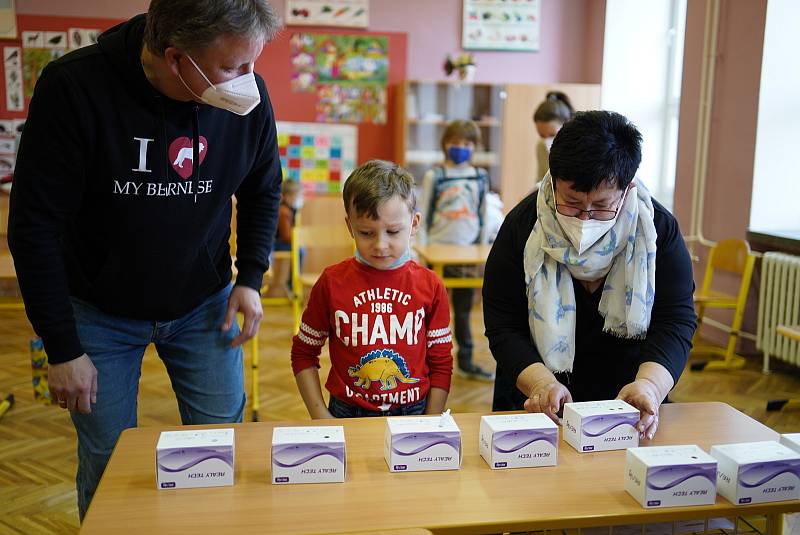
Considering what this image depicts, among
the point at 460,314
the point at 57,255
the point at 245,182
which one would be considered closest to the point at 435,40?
the point at 460,314

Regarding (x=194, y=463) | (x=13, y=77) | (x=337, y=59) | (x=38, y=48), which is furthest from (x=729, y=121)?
(x=13, y=77)

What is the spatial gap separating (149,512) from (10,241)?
1.90ft

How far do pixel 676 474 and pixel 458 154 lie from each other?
299 centimetres

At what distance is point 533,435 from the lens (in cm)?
126

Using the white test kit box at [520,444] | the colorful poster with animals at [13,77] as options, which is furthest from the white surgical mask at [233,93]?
the colorful poster with animals at [13,77]

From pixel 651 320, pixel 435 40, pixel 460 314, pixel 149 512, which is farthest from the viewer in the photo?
pixel 435 40

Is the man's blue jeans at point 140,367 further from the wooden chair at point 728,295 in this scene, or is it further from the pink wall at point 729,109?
the pink wall at point 729,109

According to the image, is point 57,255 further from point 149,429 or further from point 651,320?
point 651,320

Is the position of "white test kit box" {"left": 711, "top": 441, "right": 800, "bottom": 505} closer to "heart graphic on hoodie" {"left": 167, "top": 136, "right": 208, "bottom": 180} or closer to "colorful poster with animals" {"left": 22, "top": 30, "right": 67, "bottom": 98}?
"heart graphic on hoodie" {"left": 167, "top": 136, "right": 208, "bottom": 180}

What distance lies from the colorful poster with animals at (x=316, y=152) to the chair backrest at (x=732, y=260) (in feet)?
9.64

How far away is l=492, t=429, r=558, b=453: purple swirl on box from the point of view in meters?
1.25

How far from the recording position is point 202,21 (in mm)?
1186

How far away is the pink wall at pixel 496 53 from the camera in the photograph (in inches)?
242

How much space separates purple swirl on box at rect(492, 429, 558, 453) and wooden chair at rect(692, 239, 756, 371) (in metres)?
3.24
